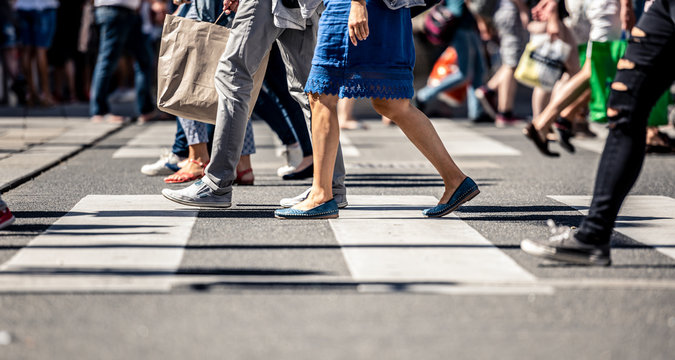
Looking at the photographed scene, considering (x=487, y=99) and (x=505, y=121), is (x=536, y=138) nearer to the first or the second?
(x=505, y=121)

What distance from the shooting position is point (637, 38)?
425cm

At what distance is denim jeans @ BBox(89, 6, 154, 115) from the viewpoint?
11.8 m

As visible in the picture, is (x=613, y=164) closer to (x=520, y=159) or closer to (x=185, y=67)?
(x=185, y=67)

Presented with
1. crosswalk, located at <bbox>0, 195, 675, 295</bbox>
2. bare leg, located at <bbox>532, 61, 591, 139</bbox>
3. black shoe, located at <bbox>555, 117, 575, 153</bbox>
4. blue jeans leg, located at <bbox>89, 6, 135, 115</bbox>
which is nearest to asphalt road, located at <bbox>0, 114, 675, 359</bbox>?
crosswalk, located at <bbox>0, 195, 675, 295</bbox>

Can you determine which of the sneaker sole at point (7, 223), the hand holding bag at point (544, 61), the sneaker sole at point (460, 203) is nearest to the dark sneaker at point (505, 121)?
the hand holding bag at point (544, 61)

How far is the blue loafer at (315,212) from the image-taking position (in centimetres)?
534

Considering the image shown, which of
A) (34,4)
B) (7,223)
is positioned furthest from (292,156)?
(34,4)

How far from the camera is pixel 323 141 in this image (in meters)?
5.24

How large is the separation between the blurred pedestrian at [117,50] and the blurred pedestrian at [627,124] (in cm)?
827

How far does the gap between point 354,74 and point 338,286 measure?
154cm

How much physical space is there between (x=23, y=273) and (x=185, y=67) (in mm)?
2174

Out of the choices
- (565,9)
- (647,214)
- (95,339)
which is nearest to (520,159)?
(565,9)

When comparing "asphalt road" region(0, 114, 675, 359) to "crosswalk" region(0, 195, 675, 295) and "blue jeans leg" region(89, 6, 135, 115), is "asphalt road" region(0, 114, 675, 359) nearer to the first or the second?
"crosswalk" region(0, 195, 675, 295)

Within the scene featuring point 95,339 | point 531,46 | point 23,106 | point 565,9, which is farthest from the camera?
point 23,106
